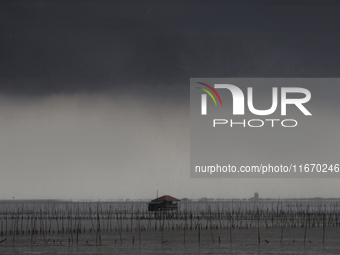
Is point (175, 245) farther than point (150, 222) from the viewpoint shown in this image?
No

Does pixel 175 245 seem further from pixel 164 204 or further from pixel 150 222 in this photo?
pixel 164 204

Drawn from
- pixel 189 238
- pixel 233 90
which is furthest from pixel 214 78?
pixel 189 238

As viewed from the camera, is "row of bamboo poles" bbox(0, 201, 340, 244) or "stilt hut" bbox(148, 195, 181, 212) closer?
"row of bamboo poles" bbox(0, 201, 340, 244)

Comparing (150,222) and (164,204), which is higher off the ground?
(164,204)

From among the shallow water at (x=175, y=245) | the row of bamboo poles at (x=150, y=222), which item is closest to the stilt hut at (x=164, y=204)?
the row of bamboo poles at (x=150, y=222)

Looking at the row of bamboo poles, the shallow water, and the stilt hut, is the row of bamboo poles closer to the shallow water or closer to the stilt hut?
the shallow water

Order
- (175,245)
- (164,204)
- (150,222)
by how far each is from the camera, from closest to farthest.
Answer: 1. (175,245)
2. (150,222)
3. (164,204)

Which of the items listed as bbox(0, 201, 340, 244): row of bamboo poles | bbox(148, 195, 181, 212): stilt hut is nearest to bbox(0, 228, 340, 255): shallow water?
bbox(0, 201, 340, 244): row of bamboo poles

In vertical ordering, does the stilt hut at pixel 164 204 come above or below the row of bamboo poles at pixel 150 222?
above

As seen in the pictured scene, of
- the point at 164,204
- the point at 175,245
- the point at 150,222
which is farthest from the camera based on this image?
the point at 164,204

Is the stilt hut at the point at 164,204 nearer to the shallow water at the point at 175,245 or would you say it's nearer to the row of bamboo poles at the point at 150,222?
the row of bamboo poles at the point at 150,222

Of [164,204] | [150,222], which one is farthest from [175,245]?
[164,204]

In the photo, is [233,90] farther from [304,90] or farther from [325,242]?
[325,242]

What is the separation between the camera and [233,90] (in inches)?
465
